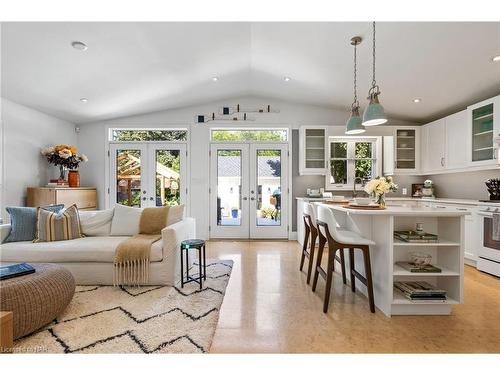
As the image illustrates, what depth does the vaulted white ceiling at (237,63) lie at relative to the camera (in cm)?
271

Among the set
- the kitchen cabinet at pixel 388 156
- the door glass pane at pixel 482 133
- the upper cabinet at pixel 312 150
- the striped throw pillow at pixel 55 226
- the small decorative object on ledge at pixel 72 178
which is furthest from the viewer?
the upper cabinet at pixel 312 150

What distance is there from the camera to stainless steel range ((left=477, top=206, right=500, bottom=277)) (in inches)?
123

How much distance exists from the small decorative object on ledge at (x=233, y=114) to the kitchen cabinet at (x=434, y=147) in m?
2.91

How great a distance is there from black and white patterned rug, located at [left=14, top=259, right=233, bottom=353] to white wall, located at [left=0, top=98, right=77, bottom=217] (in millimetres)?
2391

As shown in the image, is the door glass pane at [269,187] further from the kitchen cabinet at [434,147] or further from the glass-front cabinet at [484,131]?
the glass-front cabinet at [484,131]

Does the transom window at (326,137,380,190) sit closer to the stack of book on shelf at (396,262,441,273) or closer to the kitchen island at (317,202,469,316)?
the kitchen island at (317,202,469,316)

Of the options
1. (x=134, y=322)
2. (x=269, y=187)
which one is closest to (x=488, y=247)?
(x=269, y=187)

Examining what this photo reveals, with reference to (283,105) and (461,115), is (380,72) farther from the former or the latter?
(283,105)

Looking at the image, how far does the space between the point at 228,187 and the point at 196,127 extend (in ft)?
→ 4.77

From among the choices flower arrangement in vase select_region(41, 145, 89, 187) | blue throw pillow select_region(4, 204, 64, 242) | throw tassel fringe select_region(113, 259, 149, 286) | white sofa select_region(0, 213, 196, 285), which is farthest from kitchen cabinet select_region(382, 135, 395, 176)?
flower arrangement in vase select_region(41, 145, 89, 187)

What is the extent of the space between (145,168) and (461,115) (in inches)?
226

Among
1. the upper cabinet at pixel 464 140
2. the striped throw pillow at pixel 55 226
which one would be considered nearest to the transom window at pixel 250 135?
the upper cabinet at pixel 464 140

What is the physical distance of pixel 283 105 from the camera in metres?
5.40

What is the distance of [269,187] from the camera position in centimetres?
543
